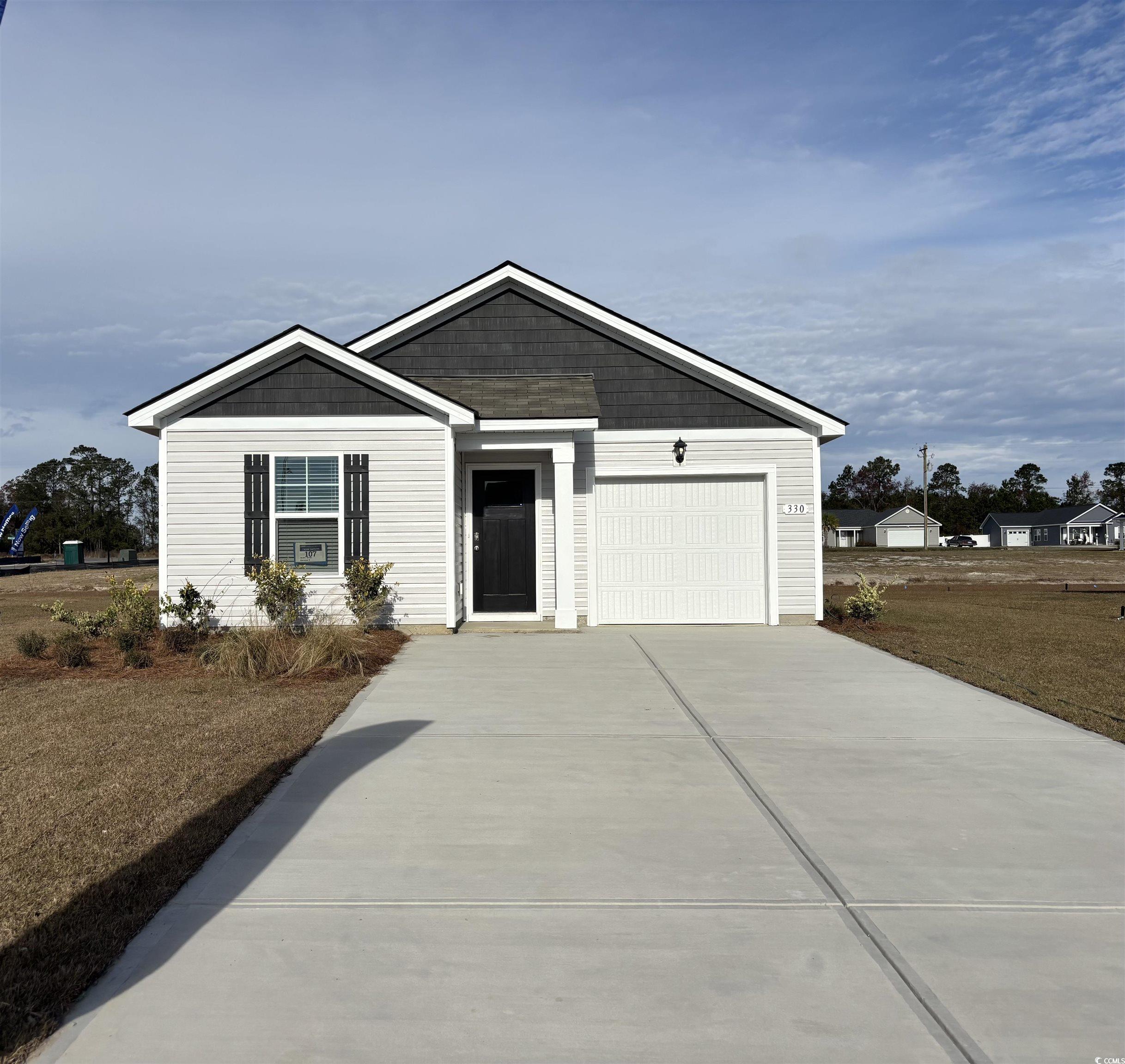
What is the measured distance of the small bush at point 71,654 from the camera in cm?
961

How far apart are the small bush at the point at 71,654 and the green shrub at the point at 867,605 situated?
34.8ft

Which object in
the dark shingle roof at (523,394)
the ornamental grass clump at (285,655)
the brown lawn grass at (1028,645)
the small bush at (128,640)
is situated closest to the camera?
the brown lawn grass at (1028,645)

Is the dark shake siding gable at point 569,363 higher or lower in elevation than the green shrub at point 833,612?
higher

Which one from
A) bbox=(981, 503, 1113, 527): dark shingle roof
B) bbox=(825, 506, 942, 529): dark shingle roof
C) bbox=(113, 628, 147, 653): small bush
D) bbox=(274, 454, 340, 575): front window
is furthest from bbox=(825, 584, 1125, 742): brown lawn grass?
bbox=(981, 503, 1113, 527): dark shingle roof

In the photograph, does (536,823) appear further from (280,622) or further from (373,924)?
(280,622)

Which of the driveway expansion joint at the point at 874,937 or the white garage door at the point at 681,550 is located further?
the white garage door at the point at 681,550

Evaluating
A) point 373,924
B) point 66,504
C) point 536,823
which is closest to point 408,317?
point 536,823

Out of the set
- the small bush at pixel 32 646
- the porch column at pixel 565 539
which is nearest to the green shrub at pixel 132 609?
the small bush at pixel 32 646

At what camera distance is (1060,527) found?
86.9 meters

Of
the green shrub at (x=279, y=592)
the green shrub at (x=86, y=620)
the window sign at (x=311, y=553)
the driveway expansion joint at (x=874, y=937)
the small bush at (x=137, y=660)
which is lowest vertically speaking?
the driveway expansion joint at (x=874, y=937)

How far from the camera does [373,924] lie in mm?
3514

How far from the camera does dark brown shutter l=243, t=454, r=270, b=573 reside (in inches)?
462

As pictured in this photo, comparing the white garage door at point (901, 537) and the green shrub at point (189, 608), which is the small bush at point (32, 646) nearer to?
the green shrub at point (189, 608)

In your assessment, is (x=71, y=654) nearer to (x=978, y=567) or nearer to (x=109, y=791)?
(x=109, y=791)
